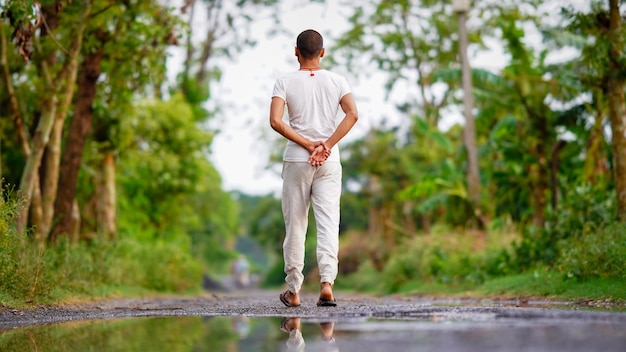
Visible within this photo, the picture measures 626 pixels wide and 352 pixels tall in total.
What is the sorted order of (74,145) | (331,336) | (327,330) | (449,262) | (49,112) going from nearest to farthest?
(331,336)
(327,330)
(49,112)
(74,145)
(449,262)

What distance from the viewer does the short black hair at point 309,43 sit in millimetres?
8195

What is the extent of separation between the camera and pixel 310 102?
8141mm

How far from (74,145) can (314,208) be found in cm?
1112

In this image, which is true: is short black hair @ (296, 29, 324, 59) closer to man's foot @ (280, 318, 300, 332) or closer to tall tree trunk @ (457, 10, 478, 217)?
man's foot @ (280, 318, 300, 332)

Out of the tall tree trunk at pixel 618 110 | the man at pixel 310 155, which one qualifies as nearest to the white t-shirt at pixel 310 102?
the man at pixel 310 155

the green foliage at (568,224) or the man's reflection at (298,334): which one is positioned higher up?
the green foliage at (568,224)

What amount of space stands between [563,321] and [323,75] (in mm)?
3848

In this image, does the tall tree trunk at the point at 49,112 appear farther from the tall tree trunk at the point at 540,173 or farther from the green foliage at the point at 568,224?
the tall tree trunk at the point at 540,173

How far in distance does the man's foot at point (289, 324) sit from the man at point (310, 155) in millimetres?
1791

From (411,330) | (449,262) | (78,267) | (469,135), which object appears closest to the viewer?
(411,330)

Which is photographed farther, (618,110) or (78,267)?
(78,267)

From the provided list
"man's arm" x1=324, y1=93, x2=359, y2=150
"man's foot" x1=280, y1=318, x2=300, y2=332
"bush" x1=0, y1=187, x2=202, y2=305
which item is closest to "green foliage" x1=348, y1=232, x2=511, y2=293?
"bush" x1=0, y1=187, x2=202, y2=305

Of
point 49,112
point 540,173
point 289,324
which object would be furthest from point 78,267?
point 540,173

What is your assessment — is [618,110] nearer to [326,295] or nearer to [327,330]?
[326,295]
